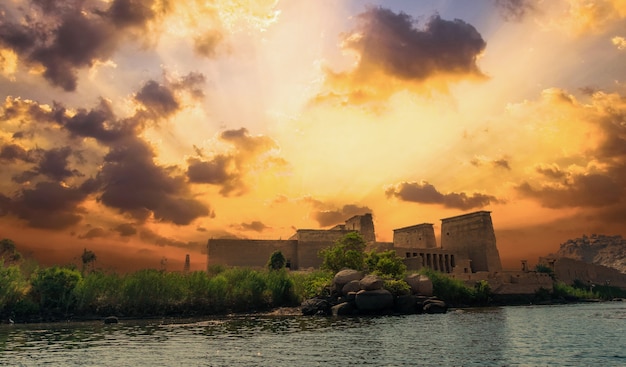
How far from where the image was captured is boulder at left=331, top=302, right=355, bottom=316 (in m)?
48.2

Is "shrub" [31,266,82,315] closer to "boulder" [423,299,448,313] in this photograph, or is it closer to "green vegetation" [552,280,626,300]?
"boulder" [423,299,448,313]

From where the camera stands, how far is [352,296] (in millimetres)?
49594

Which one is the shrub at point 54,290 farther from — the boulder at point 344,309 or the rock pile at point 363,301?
the boulder at point 344,309

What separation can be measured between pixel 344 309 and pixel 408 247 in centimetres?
5184

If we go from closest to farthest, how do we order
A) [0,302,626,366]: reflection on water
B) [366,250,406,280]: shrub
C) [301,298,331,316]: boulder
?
[0,302,626,366]: reflection on water → [301,298,331,316]: boulder → [366,250,406,280]: shrub

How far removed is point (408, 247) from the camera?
319 feet

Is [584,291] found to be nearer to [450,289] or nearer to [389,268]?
[450,289]

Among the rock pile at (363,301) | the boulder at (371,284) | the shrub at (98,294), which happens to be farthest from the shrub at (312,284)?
the shrub at (98,294)

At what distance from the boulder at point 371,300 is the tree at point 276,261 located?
32575 millimetres

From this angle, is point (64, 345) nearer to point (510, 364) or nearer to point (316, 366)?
point (316, 366)

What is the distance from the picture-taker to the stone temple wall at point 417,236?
10550cm

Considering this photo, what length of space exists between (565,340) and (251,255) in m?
65.5

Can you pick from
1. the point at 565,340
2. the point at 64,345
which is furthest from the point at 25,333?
the point at 565,340

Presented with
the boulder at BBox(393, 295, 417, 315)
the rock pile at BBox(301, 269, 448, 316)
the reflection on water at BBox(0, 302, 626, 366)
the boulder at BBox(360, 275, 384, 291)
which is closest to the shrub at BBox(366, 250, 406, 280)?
the rock pile at BBox(301, 269, 448, 316)
